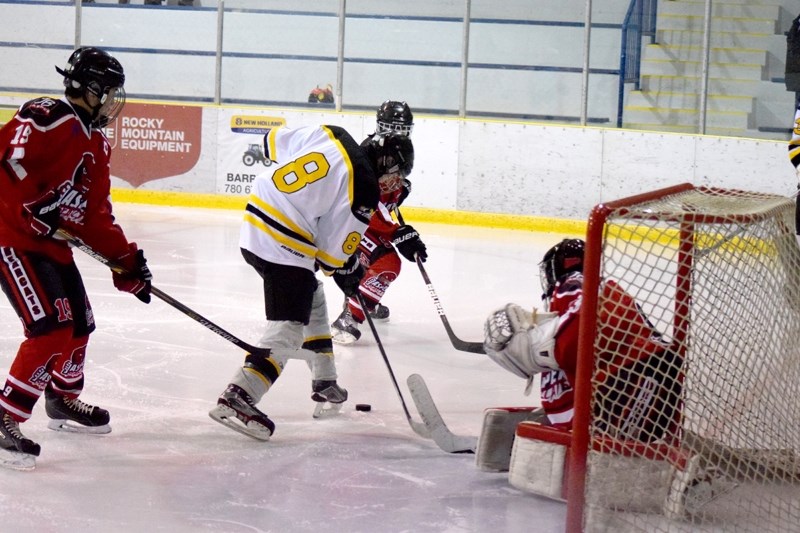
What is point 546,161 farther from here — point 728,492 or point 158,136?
point 728,492

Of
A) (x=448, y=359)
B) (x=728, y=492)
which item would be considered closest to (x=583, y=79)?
(x=448, y=359)

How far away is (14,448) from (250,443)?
656 millimetres

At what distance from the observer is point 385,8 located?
30.1ft

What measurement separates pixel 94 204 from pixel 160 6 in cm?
709

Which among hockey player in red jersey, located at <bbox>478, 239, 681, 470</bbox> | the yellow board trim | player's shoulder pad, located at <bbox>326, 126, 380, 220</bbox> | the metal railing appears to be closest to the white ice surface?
hockey player in red jersey, located at <bbox>478, 239, 681, 470</bbox>

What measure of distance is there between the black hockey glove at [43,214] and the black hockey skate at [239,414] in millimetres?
670

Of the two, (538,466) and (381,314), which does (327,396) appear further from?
(381,314)

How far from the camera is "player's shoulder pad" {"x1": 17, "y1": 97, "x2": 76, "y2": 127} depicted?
2.75m

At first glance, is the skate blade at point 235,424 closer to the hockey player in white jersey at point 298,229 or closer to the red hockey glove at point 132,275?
the hockey player in white jersey at point 298,229

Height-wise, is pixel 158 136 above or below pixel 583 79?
below

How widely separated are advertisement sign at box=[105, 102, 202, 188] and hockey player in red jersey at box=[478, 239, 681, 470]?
6.78 metres

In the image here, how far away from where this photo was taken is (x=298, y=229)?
3141mm

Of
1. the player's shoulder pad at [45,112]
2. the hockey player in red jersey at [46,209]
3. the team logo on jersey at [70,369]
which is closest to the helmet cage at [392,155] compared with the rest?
the hockey player in red jersey at [46,209]

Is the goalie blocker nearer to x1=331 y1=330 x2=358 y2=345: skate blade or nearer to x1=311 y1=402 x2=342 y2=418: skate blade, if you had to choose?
x1=311 y1=402 x2=342 y2=418: skate blade
